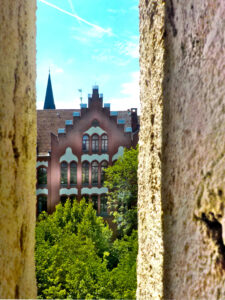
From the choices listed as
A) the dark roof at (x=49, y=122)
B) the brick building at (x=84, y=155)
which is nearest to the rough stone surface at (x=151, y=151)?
the brick building at (x=84, y=155)

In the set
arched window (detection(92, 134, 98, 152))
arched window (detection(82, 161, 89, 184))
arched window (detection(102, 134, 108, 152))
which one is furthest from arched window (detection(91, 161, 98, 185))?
arched window (detection(102, 134, 108, 152))

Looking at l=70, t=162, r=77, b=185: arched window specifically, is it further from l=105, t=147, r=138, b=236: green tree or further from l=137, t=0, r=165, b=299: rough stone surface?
l=137, t=0, r=165, b=299: rough stone surface

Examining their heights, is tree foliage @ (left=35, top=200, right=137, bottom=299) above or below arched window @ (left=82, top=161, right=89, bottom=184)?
below

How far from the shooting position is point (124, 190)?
40.9ft

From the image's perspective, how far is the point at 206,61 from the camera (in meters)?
0.48

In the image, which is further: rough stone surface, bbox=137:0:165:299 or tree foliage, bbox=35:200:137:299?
tree foliage, bbox=35:200:137:299

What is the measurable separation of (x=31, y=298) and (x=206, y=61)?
597 millimetres

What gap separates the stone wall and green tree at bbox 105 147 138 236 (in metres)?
11.3

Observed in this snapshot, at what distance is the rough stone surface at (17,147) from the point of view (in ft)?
1.78

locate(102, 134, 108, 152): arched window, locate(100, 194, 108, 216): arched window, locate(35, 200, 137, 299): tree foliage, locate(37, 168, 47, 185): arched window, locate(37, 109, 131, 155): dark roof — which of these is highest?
locate(37, 109, 131, 155): dark roof

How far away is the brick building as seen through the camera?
43.8 ft

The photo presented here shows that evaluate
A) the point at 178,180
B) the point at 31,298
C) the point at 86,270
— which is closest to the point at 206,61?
the point at 178,180

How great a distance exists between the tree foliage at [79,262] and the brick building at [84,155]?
73.9 inches

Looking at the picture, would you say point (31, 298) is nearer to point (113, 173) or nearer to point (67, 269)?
point (67, 269)
